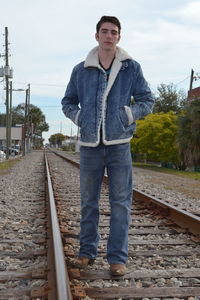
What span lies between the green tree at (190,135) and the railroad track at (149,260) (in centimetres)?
1752

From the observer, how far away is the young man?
3.59m

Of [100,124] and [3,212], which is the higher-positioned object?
[100,124]

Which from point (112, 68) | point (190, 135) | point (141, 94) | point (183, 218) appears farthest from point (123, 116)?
point (190, 135)

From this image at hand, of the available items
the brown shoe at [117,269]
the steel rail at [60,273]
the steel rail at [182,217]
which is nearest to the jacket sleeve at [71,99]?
the steel rail at [60,273]

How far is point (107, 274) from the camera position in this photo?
146 inches

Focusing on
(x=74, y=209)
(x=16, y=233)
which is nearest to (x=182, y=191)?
(x=74, y=209)

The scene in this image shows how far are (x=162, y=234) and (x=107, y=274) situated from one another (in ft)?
6.25

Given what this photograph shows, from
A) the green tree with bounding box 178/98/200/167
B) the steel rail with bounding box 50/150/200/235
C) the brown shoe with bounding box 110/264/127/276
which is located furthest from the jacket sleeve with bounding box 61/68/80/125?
the green tree with bounding box 178/98/200/167

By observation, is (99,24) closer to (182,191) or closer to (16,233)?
(16,233)

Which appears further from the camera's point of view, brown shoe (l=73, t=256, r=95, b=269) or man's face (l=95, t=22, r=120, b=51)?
brown shoe (l=73, t=256, r=95, b=269)

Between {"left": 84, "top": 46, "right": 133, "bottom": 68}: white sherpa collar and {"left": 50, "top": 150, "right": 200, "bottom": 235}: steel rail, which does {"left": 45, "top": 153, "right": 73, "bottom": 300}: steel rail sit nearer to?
{"left": 84, "top": 46, "right": 133, "bottom": 68}: white sherpa collar

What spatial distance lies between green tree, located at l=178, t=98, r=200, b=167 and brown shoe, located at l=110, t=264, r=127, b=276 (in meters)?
20.8

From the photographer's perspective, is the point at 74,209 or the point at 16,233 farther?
the point at 74,209

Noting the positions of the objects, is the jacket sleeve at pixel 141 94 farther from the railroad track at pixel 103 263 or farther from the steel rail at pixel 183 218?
the steel rail at pixel 183 218
